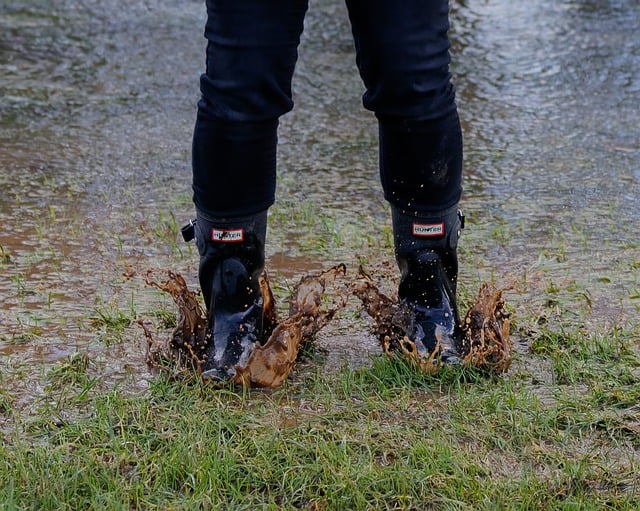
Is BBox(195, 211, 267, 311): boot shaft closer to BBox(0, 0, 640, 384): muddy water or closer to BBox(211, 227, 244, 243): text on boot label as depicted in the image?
BBox(211, 227, 244, 243): text on boot label

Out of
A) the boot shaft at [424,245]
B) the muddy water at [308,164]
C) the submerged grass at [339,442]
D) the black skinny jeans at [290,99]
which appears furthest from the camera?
the muddy water at [308,164]

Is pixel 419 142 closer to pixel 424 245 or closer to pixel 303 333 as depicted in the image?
pixel 424 245

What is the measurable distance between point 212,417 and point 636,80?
11.8 ft

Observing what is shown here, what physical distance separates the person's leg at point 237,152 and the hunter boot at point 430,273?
1.09 feet

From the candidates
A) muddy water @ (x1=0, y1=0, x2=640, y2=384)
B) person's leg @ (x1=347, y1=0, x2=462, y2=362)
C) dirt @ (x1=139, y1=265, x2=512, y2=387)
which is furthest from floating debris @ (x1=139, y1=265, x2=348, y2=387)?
person's leg @ (x1=347, y1=0, x2=462, y2=362)

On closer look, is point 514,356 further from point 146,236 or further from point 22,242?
point 22,242

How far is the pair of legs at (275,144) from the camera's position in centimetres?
220

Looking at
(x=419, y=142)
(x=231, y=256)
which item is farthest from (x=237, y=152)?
(x=419, y=142)

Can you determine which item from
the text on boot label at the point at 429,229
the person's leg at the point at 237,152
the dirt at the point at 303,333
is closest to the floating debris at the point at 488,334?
the dirt at the point at 303,333

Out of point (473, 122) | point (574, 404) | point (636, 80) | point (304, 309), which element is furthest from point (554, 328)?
point (636, 80)

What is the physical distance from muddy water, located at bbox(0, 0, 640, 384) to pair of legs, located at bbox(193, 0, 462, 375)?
25 centimetres

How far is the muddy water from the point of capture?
9.50ft

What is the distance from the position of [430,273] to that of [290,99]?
0.52m

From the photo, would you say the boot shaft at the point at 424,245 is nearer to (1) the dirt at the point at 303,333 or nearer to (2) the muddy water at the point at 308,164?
(1) the dirt at the point at 303,333
